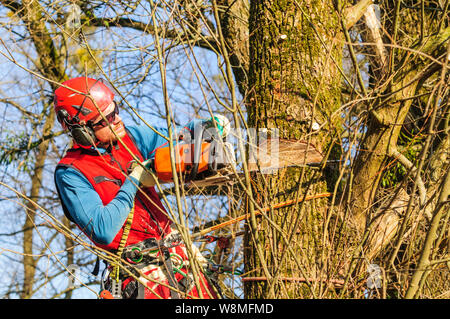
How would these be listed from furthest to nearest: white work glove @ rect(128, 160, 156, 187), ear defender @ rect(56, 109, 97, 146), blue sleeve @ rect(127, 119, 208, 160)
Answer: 1. blue sleeve @ rect(127, 119, 208, 160)
2. ear defender @ rect(56, 109, 97, 146)
3. white work glove @ rect(128, 160, 156, 187)

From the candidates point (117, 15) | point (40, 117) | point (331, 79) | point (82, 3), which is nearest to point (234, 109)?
point (331, 79)

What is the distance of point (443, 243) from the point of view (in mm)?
3072

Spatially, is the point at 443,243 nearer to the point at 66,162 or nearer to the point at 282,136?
the point at 282,136

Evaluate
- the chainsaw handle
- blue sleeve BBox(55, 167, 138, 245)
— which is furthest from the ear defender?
the chainsaw handle

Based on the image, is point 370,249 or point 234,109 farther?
point 370,249

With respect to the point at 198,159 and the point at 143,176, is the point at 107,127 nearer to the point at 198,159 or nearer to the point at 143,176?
the point at 143,176

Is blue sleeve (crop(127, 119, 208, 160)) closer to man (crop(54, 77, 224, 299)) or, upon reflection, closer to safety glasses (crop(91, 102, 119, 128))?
man (crop(54, 77, 224, 299))

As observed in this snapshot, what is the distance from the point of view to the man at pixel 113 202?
2914 mm

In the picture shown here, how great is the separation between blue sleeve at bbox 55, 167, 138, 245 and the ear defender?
0.21m

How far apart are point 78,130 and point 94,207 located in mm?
507

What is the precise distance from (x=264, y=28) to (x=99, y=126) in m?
1.18

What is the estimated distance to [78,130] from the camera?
3115mm

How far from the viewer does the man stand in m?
2.91

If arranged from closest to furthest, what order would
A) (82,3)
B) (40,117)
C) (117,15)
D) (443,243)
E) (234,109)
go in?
1. (234,109)
2. (443,243)
3. (117,15)
4. (82,3)
5. (40,117)
